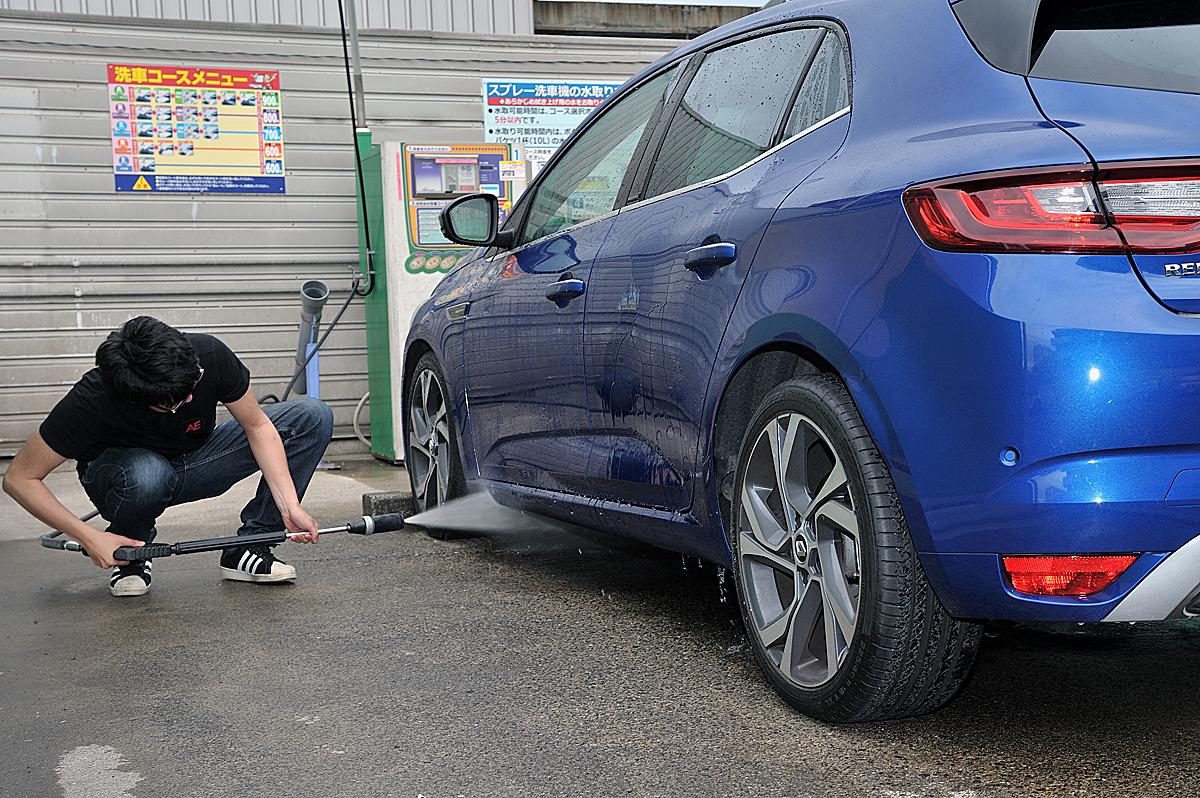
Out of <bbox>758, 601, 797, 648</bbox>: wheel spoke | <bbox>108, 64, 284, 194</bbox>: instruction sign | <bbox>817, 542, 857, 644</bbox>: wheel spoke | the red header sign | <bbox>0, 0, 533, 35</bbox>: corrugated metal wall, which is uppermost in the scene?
<bbox>0, 0, 533, 35</bbox>: corrugated metal wall

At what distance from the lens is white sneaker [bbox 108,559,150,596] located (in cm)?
435

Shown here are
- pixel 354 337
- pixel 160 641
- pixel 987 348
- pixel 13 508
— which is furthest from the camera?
pixel 354 337

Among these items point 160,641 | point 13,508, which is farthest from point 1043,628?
point 13,508

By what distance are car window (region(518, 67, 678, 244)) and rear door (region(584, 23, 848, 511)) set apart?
18cm

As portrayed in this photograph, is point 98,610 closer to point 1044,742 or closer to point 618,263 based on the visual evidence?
point 618,263

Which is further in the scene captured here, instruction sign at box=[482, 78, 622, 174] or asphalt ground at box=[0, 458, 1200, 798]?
instruction sign at box=[482, 78, 622, 174]

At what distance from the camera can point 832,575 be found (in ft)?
8.82

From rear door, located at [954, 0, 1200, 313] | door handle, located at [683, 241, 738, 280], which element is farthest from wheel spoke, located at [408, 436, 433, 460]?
rear door, located at [954, 0, 1200, 313]

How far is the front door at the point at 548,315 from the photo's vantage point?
382 cm

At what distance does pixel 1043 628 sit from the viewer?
352 cm

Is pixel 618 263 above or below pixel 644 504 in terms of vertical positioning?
above

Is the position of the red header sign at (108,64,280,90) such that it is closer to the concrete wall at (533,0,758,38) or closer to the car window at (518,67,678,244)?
the concrete wall at (533,0,758,38)

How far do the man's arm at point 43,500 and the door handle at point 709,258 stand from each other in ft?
6.81

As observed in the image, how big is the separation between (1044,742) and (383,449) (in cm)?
606
